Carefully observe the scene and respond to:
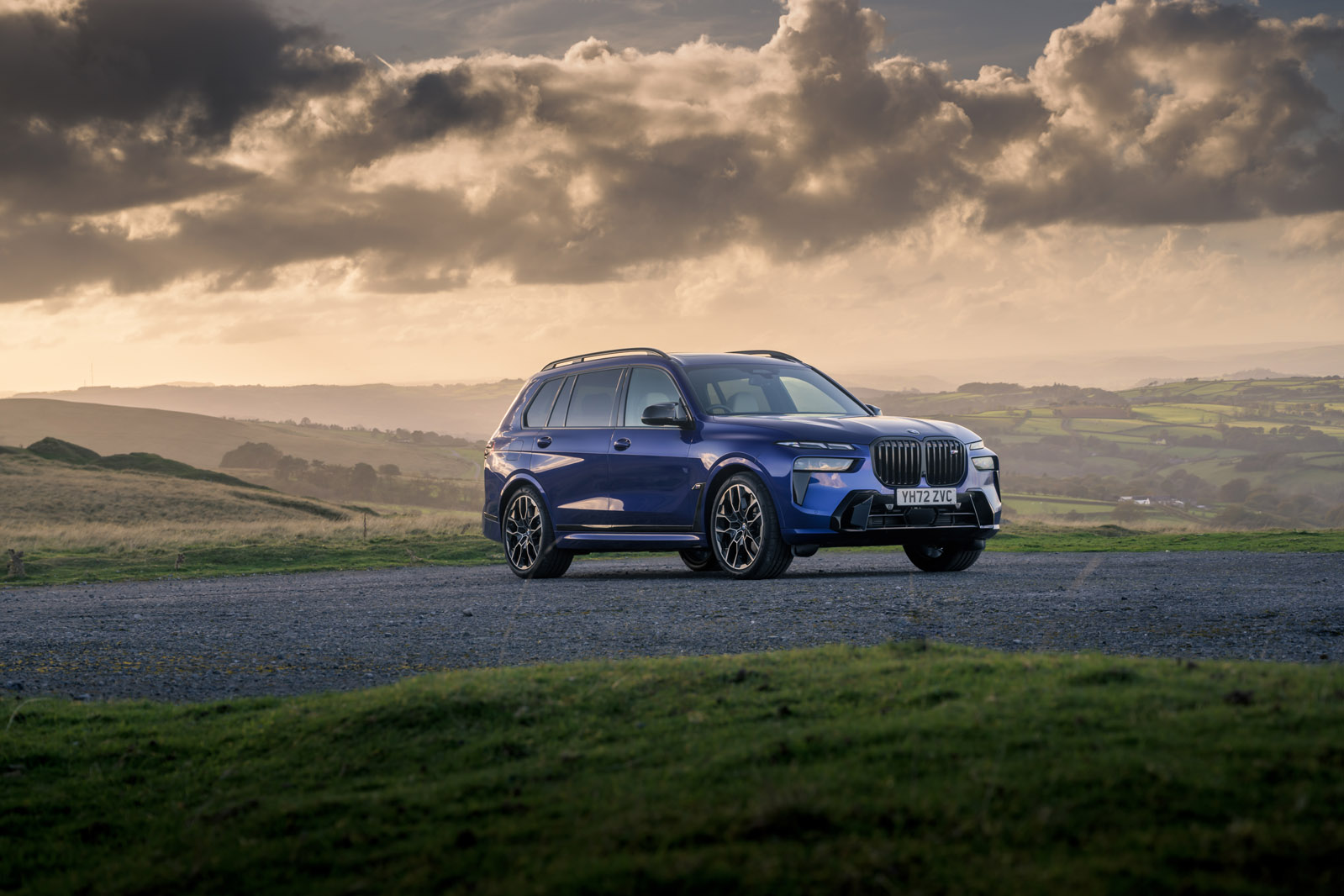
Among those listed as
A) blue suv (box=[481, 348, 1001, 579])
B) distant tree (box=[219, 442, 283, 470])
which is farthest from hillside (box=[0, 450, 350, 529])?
distant tree (box=[219, 442, 283, 470])

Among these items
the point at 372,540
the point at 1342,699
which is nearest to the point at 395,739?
the point at 1342,699

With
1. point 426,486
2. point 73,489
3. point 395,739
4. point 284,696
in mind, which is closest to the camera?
point 395,739

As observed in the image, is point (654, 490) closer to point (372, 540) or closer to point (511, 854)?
point (511, 854)

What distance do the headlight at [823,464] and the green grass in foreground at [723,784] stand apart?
5.13m

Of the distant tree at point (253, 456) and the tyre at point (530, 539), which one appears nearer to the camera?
the tyre at point (530, 539)

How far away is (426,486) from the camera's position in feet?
308

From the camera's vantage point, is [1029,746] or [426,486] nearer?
[1029,746]

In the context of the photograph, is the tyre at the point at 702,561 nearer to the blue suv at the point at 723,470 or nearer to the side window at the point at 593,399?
the blue suv at the point at 723,470

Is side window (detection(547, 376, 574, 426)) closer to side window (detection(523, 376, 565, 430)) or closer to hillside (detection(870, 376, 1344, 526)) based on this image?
side window (detection(523, 376, 565, 430))

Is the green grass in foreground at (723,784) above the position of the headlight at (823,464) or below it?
below

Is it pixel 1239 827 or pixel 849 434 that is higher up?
pixel 849 434

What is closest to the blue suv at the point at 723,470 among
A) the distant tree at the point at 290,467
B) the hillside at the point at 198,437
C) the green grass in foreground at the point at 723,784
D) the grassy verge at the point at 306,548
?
the green grass in foreground at the point at 723,784

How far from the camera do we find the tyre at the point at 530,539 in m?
13.3

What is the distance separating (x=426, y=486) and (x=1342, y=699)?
92.6 metres
